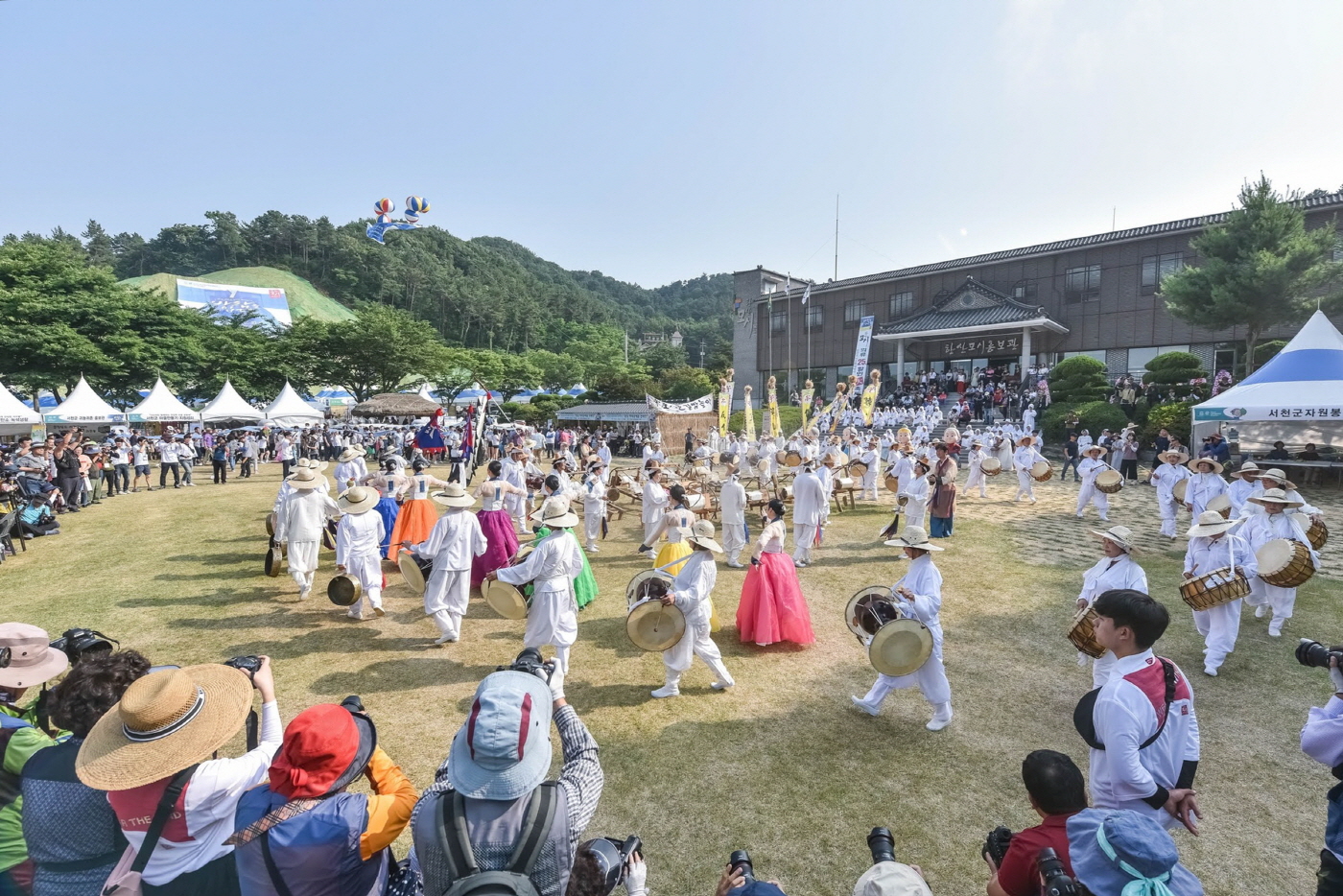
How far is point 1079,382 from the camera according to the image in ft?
84.1

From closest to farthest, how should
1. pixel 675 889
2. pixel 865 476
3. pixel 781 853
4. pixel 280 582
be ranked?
pixel 675 889, pixel 781 853, pixel 280 582, pixel 865 476

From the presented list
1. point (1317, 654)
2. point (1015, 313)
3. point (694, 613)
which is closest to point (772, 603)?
point (694, 613)

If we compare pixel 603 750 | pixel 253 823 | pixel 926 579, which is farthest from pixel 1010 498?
pixel 253 823

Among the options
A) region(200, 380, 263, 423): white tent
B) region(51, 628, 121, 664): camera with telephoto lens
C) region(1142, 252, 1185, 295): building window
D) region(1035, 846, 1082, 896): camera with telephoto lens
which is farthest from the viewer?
Result: region(1142, 252, 1185, 295): building window

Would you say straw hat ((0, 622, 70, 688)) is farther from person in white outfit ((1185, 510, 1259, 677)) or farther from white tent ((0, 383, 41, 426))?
white tent ((0, 383, 41, 426))

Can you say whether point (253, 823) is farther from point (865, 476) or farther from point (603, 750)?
point (865, 476)

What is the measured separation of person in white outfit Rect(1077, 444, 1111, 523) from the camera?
1286cm

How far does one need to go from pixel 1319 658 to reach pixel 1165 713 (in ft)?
2.14

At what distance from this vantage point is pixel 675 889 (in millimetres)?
3600

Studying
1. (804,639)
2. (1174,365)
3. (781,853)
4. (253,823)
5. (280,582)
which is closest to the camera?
(253,823)

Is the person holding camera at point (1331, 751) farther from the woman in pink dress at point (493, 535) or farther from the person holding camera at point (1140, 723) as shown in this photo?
the woman in pink dress at point (493, 535)

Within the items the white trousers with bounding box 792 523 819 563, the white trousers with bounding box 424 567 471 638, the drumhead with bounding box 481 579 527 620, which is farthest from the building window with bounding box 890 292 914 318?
the drumhead with bounding box 481 579 527 620

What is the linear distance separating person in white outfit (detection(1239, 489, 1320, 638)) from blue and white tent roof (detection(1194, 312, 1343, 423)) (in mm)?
8071

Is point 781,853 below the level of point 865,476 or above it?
below
